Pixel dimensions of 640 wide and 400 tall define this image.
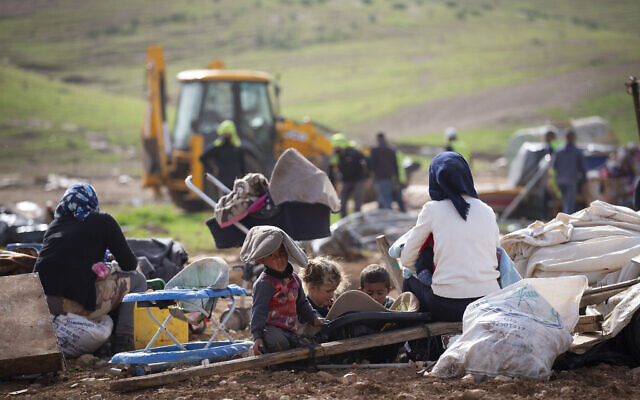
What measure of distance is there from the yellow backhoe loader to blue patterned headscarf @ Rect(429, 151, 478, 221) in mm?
11397

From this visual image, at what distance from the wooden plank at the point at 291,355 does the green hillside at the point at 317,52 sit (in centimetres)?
2925

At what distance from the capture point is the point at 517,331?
4.77 metres

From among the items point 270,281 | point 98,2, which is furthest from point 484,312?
point 98,2

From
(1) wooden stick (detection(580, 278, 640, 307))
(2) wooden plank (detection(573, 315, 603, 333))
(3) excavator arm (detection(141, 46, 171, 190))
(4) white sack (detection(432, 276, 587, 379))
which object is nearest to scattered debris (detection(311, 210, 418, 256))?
(1) wooden stick (detection(580, 278, 640, 307))

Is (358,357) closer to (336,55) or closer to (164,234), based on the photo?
(164,234)

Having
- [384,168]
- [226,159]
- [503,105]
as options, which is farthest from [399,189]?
[503,105]

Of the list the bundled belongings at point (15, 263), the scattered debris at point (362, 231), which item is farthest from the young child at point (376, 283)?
the scattered debris at point (362, 231)

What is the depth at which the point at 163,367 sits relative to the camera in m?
5.42

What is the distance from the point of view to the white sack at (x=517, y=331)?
4734 millimetres

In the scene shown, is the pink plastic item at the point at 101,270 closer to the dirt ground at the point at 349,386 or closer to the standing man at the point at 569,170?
the dirt ground at the point at 349,386

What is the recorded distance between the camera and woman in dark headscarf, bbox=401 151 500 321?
5336mm

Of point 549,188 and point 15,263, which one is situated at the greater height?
point 15,263

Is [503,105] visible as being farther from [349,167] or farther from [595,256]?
[595,256]

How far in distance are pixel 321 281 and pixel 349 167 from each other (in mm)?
8349
